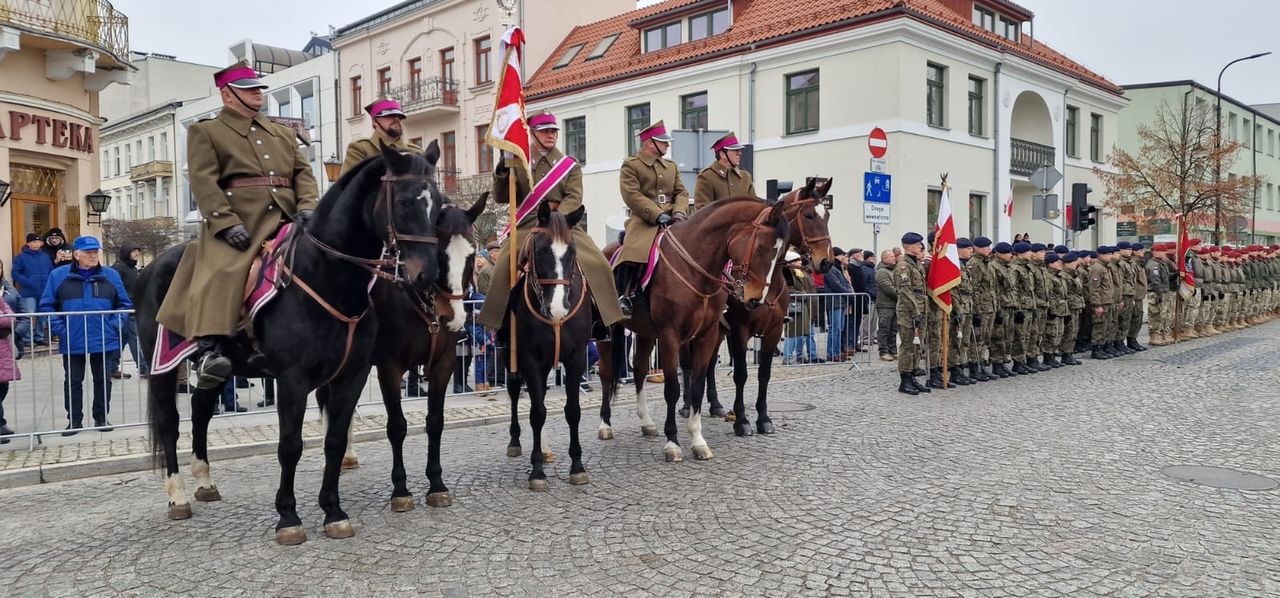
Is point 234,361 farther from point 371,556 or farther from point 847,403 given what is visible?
point 847,403

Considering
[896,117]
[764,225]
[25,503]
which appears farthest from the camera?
[896,117]

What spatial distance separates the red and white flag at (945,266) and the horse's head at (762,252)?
487cm

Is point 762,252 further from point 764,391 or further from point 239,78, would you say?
point 239,78

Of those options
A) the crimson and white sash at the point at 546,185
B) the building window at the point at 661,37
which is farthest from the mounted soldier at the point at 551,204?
the building window at the point at 661,37

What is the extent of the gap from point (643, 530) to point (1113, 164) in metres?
31.0

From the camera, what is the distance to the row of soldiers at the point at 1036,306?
1148 centimetres

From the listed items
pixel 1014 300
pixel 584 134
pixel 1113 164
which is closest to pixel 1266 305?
pixel 1113 164

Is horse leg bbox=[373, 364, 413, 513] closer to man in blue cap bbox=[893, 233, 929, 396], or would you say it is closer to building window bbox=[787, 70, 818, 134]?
man in blue cap bbox=[893, 233, 929, 396]

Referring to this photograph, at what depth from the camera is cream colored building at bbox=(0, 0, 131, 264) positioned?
609 inches

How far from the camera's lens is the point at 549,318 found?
6016mm

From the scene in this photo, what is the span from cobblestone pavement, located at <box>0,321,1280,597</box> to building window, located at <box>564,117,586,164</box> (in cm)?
2327

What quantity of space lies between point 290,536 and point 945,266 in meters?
8.71

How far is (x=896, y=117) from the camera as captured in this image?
22.5m

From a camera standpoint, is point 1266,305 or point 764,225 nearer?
point 764,225
